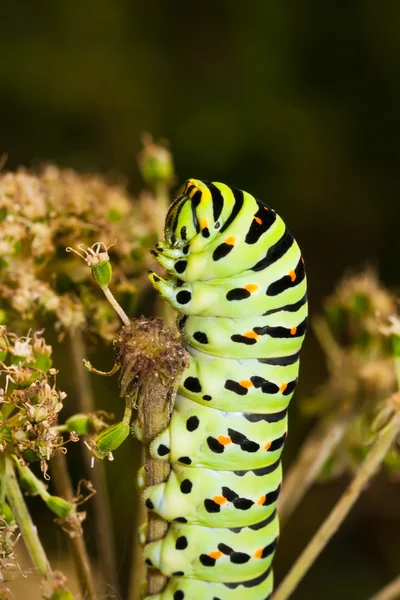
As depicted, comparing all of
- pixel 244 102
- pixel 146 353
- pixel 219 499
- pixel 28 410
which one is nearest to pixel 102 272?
pixel 146 353

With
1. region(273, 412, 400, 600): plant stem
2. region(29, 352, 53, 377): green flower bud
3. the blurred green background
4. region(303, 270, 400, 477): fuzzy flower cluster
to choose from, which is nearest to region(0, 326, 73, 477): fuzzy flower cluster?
region(29, 352, 53, 377): green flower bud

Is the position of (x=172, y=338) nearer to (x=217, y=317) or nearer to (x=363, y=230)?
(x=217, y=317)

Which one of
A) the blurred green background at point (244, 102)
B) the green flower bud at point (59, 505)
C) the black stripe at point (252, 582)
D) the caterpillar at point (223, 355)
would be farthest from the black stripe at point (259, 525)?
the blurred green background at point (244, 102)

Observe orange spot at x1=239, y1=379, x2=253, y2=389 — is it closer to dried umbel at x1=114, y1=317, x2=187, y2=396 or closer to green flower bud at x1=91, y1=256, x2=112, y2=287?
dried umbel at x1=114, y1=317, x2=187, y2=396

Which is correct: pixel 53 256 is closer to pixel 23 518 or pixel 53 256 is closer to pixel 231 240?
pixel 231 240

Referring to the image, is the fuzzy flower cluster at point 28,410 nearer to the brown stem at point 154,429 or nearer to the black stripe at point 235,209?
the brown stem at point 154,429

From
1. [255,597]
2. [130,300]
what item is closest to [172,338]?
[130,300]
